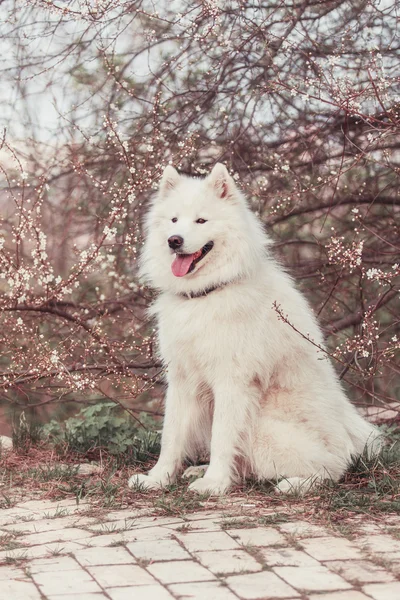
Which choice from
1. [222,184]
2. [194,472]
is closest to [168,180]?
[222,184]

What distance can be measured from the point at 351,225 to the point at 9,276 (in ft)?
11.9

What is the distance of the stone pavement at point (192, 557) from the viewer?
117 inches

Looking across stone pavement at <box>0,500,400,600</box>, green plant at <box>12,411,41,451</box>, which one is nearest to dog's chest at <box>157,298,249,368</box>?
stone pavement at <box>0,500,400,600</box>

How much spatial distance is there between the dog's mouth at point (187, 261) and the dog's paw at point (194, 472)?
1.32 metres

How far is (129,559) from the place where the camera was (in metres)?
3.36

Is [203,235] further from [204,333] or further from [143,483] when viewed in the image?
[143,483]

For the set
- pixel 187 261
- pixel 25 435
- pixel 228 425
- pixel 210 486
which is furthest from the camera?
pixel 25 435

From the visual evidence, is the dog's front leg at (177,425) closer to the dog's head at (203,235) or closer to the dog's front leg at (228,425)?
the dog's front leg at (228,425)

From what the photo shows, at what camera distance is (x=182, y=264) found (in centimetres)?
482

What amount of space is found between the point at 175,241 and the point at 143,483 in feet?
4.82

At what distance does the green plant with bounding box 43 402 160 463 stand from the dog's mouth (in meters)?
1.50

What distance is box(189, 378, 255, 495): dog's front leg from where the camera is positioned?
185 inches

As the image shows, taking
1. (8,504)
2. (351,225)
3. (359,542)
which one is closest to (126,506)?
(8,504)

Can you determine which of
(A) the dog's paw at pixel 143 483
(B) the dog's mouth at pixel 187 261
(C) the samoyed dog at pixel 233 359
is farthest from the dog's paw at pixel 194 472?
(B) the dog's mouth at pixel 187 261
